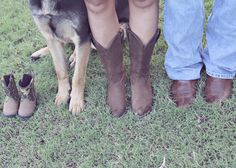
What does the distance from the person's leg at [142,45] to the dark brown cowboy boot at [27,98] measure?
747 mm

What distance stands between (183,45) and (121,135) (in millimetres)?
754

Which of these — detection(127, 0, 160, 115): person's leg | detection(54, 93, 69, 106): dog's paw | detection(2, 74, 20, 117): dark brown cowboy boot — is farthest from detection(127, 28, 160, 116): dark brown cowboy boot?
detection(2, 74, 20, 117): dark brown cowboy boot

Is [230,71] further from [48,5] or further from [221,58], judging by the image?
[48,5]

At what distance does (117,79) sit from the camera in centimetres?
295

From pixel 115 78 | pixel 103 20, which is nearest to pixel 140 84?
pixel 115 78

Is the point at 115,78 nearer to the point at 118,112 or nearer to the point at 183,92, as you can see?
the point at 118,112

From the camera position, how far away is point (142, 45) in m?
2.73

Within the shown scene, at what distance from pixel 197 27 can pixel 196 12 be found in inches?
5.6

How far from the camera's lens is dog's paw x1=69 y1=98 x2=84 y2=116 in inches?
120

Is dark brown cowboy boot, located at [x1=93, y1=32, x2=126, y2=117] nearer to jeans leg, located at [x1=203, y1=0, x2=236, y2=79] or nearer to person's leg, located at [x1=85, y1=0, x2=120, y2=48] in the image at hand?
person's leg, located at [x1=85, y1=0, x2=120, y2=48]

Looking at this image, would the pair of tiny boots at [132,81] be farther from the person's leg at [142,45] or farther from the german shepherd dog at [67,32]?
the german shepherd dog at [67,32]

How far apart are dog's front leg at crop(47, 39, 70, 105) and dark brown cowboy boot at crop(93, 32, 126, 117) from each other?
0.37m

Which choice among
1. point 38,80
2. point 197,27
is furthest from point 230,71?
point 38,80

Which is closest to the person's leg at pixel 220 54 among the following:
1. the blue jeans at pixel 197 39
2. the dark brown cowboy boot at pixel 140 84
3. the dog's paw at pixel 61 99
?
the blue jeans at pixel 197 39
